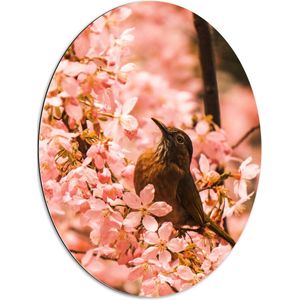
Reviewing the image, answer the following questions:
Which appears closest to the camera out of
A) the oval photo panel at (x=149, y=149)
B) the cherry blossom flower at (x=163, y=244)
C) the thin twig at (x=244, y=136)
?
the oval photo panel at (x=149, y=149)

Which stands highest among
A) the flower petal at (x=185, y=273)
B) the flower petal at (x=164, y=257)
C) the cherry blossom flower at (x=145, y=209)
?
the cherry blossom flower at (x=145, y=209)

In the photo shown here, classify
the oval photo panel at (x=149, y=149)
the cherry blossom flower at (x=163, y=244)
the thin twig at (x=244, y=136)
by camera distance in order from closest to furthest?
the oval photo panel at (x=149, y=149), the cherry blossom flower at (x=163, y=244), the thin twig at (x=244, y=136)

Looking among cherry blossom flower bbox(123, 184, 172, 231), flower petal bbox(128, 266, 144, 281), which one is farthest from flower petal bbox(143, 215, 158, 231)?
flower petal bbox(128, 266, 144, 281)

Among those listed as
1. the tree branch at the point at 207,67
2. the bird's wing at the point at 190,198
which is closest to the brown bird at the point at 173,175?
the bird's wing at the point at 190,198

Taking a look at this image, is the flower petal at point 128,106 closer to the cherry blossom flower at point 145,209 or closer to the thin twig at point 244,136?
the cherry blossom flower at point 145,209

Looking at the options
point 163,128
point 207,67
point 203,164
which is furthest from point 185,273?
point 207,67

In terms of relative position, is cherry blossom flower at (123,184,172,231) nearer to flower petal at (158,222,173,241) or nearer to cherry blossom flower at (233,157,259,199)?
flower petal at (158,222,173,241)

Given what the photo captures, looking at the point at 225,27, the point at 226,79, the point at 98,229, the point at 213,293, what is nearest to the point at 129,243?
the point at 98,229

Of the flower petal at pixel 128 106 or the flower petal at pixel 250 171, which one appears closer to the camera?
the flower petal at pixel 128 106
